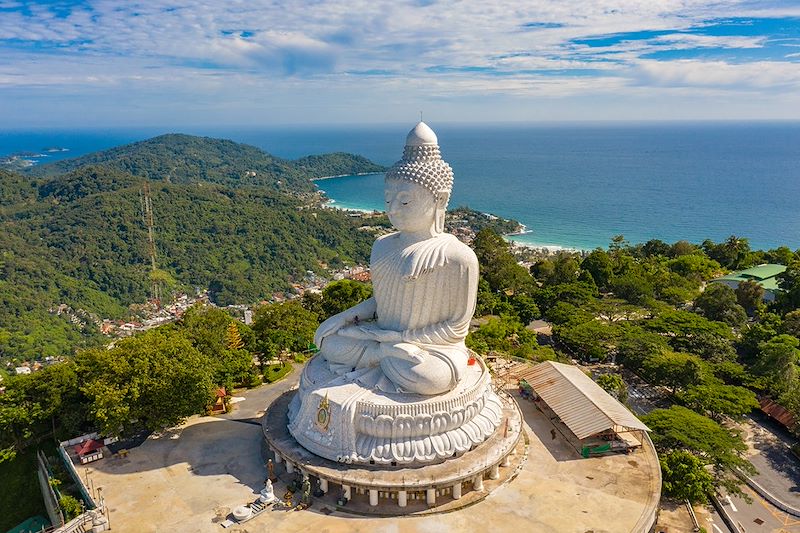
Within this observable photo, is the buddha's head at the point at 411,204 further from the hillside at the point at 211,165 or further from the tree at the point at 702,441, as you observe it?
the hillside at the point at 211,165

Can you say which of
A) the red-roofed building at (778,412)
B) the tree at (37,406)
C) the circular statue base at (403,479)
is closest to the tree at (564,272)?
the red-roofed building at (778,412)

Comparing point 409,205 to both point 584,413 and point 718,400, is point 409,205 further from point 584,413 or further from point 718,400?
point 718,400

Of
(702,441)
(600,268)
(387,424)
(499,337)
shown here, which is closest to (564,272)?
(600,268)

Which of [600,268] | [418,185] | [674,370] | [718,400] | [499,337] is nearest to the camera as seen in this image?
[418,185]

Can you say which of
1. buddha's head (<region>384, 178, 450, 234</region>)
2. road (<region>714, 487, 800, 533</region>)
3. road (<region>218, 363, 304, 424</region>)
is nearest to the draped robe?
buddha's head (<region>384, 178, 450, 234</region>)

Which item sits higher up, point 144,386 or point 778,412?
point 144,386

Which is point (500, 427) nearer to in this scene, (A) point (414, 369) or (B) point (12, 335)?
(A) point (414, 369)

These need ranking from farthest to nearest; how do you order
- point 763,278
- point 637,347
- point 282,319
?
point 763,278
point 282,319
point 637,347
